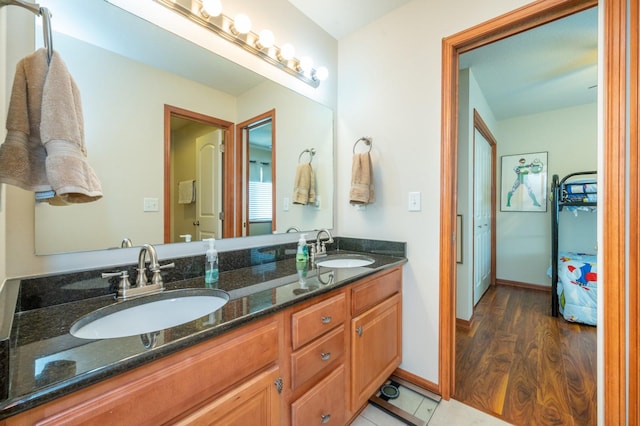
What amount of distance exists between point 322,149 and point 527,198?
3325mm

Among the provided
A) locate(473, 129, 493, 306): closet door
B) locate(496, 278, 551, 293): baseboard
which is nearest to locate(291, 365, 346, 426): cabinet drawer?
locate(473, 129, 493, 306): closet door

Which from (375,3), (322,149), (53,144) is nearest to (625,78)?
(375,3)

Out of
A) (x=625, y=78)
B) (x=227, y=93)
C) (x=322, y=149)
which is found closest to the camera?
(x=625, y=78)

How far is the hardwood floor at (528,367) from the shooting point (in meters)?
1.51

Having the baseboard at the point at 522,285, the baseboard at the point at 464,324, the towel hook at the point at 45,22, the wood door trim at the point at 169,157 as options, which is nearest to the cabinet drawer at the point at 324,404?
the wood door trim at the point at 169,157

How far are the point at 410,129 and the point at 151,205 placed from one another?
152cm

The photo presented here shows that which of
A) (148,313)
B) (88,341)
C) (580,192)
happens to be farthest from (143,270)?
(580,192)

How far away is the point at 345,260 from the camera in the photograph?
1853mm

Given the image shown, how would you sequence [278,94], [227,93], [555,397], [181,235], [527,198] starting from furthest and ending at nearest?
1. [527,198]
2. [278,94]
3. [555,397]
4. [227,93]
5. [181,235]

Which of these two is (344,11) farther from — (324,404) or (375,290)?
(324,404)

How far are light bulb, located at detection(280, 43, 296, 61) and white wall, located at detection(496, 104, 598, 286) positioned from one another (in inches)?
142

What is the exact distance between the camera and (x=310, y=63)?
6.07ft

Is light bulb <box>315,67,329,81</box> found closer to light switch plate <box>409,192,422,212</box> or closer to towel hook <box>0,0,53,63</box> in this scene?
light switch plate <box>409,192,422,212</box>

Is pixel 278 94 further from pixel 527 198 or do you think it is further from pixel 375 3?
pixel 527 198
